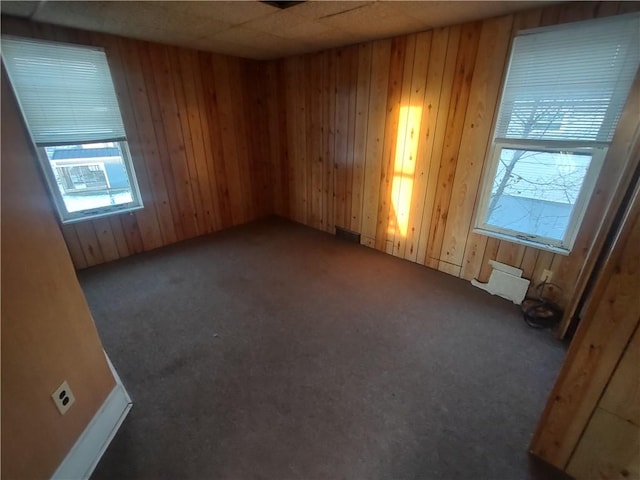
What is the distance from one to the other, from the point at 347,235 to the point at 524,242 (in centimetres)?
188

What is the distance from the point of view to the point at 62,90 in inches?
100

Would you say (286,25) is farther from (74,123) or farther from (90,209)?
(90,209)

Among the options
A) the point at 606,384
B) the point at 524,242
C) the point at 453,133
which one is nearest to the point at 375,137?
the point at 453,133

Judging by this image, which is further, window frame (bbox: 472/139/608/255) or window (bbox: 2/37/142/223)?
window (bbox: 2/37/142/223)

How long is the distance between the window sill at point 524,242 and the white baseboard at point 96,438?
2822 mm

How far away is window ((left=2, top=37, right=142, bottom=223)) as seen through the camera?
7.88 ft

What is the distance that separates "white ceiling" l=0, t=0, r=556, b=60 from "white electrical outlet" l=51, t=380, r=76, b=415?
225 cm

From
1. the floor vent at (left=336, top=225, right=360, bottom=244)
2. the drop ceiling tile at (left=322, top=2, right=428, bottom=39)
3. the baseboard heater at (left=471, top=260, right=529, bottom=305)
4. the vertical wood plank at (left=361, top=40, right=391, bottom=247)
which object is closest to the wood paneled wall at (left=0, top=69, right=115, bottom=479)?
the drop ceiling tile at (left=322, top=2, right=428, bottom=39)

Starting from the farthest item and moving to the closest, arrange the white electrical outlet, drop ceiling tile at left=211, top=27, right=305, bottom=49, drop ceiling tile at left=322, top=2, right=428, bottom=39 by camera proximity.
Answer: drop ceiling tile at left=211, top=27, right=305, bottom=49, drop ceiling tile at left=322, top=2, right=428, bottom=39, the white electrical outlet

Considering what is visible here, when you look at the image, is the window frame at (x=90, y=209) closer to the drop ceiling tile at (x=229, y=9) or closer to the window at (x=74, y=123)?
the window at (x=74, y=123)

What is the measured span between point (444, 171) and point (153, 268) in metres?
3.03

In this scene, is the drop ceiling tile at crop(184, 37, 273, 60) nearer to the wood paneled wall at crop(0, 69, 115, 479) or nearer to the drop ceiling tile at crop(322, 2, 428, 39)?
the drop ceiling tile at crop(322, 2, 428, 39)

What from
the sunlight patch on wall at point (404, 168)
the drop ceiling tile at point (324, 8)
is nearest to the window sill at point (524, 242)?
the sunlight patch on wall at point (404, 168)

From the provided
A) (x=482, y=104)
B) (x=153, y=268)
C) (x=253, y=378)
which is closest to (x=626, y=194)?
(x=482, y=104)
